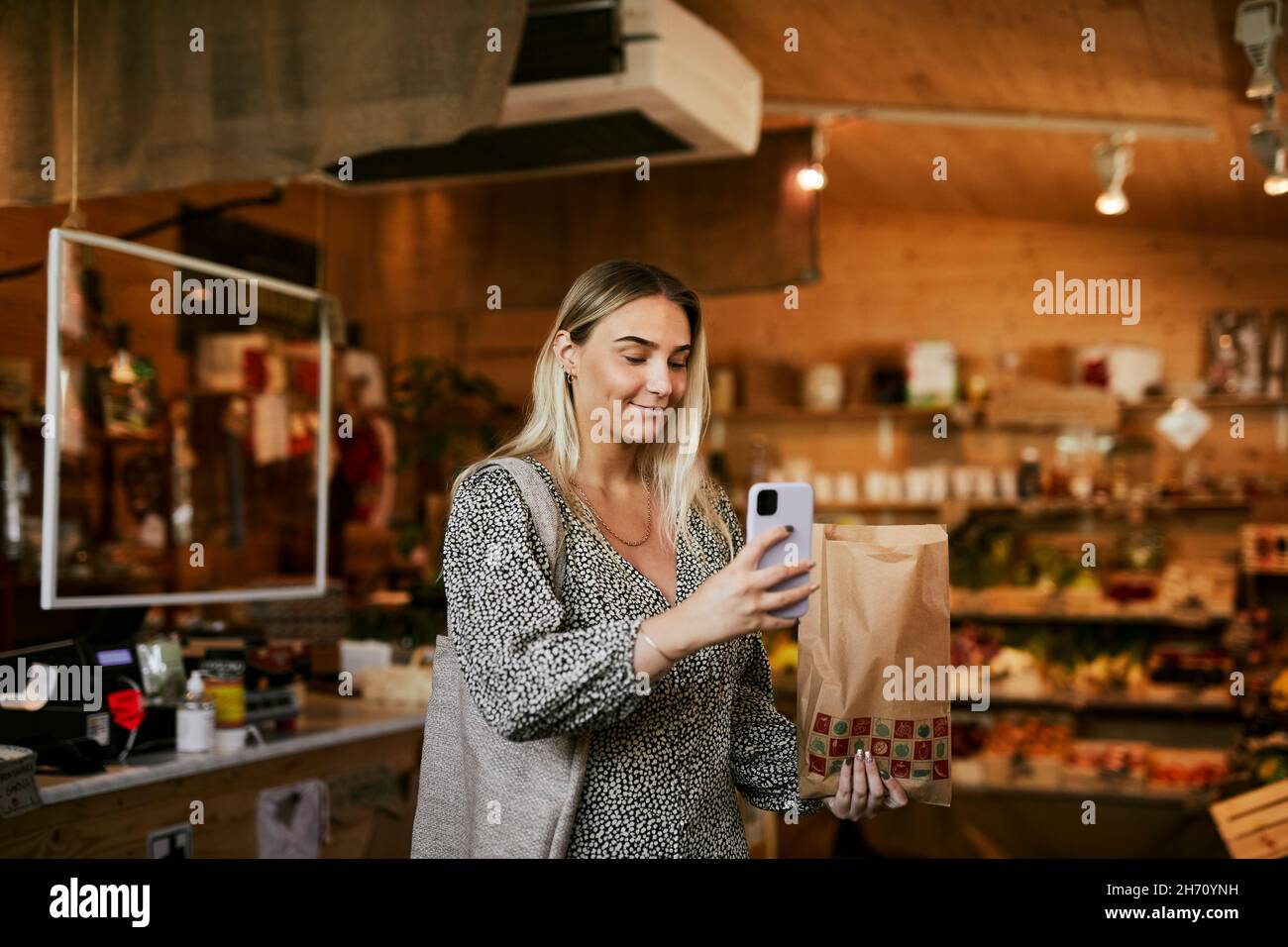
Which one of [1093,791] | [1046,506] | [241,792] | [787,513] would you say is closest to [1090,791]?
[1093,791]

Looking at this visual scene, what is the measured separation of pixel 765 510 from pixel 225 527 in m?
4.72

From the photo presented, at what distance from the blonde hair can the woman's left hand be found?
1.26ft

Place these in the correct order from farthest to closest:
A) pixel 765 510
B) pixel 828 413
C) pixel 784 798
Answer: pixel 828 413 < pixel 784 798 < pixel 765 510

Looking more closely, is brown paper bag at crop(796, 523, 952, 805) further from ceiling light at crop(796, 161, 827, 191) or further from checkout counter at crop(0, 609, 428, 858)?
ceiling light at crop(796, 161, 827, 191)

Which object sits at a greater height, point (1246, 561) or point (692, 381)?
point (692, 381)

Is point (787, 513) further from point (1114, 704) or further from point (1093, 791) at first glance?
point (1114, 704)

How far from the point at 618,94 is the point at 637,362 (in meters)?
2.42

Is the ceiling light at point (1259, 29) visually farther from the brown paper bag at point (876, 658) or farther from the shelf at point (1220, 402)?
the shelf at point (1220, 402)

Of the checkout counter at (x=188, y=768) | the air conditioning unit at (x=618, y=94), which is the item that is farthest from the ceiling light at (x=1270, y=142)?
the checkout counter at (x=188, y=768)

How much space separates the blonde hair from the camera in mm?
1853

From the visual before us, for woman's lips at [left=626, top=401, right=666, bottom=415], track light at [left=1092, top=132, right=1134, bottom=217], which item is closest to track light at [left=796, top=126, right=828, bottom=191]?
track light at [left=1092, top=132, right=1134, bottom=217]

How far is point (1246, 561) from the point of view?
6207 mm

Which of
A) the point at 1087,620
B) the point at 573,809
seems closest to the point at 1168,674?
the point at 1087,620
